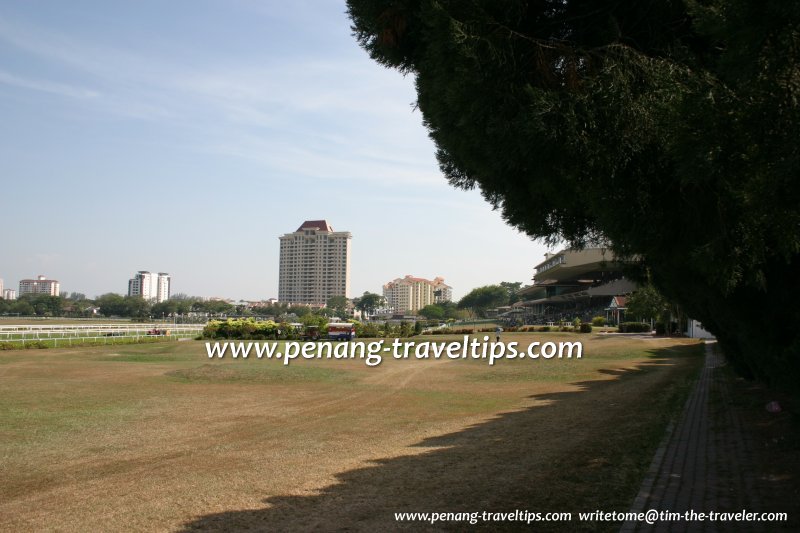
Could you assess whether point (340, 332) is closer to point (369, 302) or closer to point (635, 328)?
point (635, 328)

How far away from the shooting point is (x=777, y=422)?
10.9 metres

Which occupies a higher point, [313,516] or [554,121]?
[554,121]

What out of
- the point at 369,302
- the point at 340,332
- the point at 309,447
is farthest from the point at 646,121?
the point at 369,302

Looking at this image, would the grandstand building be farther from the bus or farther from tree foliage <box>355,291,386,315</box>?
tree foliage <box>355,291,386,315</box>

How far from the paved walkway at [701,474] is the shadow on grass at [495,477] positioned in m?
0.26

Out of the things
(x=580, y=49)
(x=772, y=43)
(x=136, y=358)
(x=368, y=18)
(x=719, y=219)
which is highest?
(x=368, y=18)

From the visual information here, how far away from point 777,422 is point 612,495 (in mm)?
6145

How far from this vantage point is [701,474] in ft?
24.8

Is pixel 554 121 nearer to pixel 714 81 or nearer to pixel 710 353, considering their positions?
pixel 714 81

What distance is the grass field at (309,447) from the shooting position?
670 cm

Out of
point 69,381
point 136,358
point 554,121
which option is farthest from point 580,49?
point 136,358

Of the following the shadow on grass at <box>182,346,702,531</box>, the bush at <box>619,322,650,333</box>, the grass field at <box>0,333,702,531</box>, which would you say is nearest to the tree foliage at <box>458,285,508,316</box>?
the bush at <box>619,322,650,333</box>

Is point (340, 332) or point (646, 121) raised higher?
point (646, 121)

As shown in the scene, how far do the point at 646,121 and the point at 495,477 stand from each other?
4.81 m
